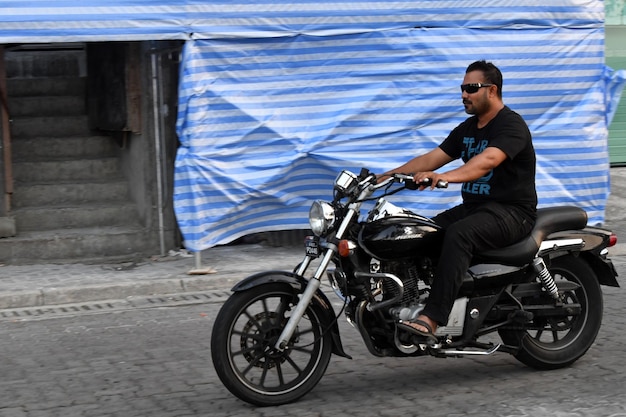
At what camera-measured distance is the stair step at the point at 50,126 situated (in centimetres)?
1109

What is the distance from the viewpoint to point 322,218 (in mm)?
5164

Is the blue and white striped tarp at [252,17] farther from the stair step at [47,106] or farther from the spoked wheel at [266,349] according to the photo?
the spoked wheel at [266,349]

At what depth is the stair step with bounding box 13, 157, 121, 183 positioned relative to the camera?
10.8 m

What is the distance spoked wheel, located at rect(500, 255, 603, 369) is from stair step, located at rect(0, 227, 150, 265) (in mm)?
5307

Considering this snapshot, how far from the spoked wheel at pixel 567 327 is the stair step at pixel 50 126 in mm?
6868

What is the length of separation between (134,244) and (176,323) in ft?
9.01

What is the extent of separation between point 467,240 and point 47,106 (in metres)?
7.28

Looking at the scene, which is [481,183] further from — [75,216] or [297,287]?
[75,216]

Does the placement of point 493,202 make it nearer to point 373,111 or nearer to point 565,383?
point 565,383

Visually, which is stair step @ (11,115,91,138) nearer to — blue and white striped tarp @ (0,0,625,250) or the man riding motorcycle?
blue and white striped tarp @ (0,0,625,250)

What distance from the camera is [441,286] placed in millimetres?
5285

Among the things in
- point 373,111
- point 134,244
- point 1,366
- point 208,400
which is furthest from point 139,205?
point 208,400

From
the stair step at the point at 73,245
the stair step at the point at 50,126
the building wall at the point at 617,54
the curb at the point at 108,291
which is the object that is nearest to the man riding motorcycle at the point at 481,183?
the curb at the point at 108,291

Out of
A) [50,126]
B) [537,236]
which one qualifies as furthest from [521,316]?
[50,126]
